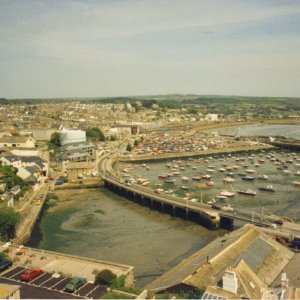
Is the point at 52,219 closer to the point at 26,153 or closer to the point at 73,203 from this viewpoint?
the point at 73,203

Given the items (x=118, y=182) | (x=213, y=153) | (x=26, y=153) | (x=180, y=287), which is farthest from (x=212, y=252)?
(x=213, y=153)

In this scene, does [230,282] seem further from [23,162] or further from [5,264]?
[23,162]

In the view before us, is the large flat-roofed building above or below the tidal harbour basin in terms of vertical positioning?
above

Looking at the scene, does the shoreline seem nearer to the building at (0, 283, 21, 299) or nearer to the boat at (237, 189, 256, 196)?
the boat at (237, 189, 256, 196)

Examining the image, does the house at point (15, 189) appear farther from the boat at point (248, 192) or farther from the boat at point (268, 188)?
the boat at point (268, 188)

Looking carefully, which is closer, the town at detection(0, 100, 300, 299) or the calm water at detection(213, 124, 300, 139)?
the town at detection(0, 100, 300, 299)

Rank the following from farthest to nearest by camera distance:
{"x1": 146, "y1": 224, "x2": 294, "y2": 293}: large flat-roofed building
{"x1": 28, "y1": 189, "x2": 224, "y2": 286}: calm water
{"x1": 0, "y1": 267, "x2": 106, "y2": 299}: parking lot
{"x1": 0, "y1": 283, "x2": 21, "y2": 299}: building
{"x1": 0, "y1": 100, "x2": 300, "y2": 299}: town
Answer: {"x1": 28, "y1": 189, "x2": 224, "y2": 286}: calm water, {"x1": 146, "y1": 224, "x2": 294, "y2": 293}: large flat-roofed building, {"x1": 0, "y1": 100, "x2": 300, "y2": 299}: town, {"x1": 0, "y1": 267, "x2": 106, "y2": 299}: parking lot, {"x1": 0, "y1": 283, "x2": 21, "y2": 299}: building

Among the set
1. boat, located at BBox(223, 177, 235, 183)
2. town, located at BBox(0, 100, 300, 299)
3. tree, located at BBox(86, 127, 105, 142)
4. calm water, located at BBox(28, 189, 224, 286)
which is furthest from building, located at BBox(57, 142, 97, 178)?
tree, located at BBox(86, 127, 105, 142)
